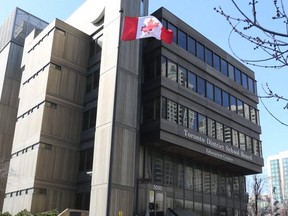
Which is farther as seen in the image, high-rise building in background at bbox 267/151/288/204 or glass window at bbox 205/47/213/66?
high-rise building in background at bbox 267/151/288/204

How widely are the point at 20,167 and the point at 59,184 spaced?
4854mm

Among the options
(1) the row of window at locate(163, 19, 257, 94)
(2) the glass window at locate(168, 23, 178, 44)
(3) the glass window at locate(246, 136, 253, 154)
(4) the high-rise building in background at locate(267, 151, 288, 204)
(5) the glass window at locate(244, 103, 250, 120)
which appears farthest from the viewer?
(4) the high-rise building in background at locate(267, 151, 288, 204)

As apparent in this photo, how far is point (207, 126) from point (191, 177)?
5.08 meters

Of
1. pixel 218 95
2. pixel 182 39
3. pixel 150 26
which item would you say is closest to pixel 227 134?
pixel 218 95

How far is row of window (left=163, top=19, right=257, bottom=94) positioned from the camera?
36.9 m

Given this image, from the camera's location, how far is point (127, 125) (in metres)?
31.0

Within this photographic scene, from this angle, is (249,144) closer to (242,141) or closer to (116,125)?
(242,141)

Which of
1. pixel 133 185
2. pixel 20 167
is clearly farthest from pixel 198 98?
pixel 20 167

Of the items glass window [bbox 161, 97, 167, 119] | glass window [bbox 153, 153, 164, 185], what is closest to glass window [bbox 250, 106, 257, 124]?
glass window [bbox 153, 153, 164, 185]

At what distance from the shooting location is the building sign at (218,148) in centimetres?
3397

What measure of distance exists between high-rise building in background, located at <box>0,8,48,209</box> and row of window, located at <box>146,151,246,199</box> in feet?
61.0

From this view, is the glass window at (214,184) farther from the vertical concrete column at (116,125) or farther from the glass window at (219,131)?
the vertical concrete column at (116,125)

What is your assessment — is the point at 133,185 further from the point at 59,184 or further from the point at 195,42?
the point at 195,42

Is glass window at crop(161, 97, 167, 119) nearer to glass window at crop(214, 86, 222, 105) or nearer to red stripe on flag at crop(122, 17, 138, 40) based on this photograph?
glass window at crop(214, 86, 222, 105)
